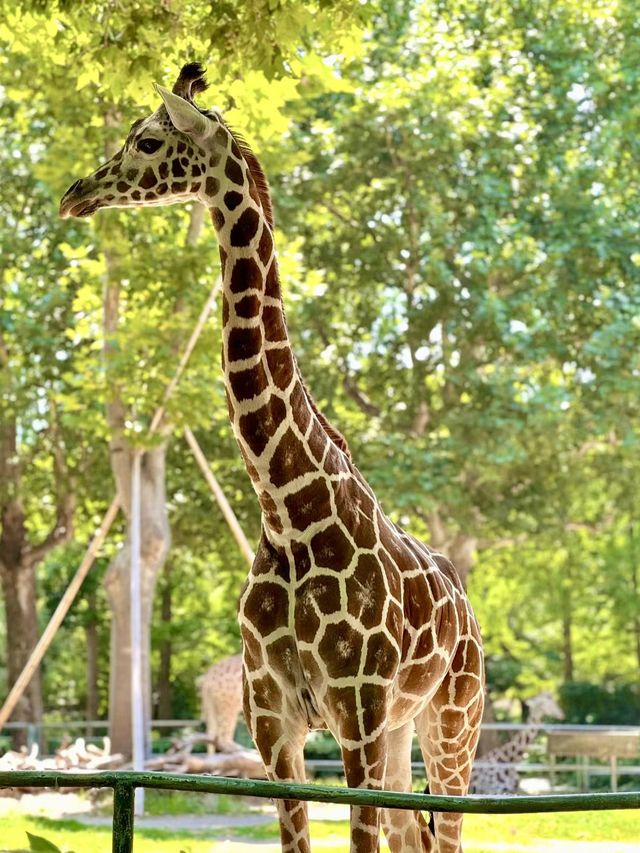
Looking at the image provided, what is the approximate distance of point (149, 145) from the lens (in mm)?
3834

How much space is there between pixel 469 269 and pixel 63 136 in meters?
6.20

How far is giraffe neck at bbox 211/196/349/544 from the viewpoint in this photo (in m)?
3.72

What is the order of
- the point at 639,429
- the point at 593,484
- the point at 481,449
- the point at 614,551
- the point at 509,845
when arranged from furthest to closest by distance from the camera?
the point at 614,551 < the point at 593,484 < the point at 639,429 < the point at 481,449 < the point at 509,845

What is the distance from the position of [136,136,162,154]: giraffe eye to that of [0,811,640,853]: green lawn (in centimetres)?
611

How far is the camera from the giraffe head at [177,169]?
3771 mm

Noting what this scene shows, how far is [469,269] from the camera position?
16375mm

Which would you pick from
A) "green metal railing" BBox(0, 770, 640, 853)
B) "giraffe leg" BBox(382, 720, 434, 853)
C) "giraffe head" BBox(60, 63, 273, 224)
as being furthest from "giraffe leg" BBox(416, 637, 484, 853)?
"green metal railing" BBox(0, 770, 640, 853)

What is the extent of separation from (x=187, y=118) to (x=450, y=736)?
2413 mm

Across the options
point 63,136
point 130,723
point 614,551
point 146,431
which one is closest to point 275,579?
point 146,431

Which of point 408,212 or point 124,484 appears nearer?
point 124,484

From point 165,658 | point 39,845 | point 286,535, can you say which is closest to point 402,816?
point 286,535

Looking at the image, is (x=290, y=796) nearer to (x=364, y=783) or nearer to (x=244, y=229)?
(x=364, y=783)

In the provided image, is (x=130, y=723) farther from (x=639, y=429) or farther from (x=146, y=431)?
(x=639, y=429)

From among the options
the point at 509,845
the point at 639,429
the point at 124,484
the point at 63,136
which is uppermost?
the point at 63,136
